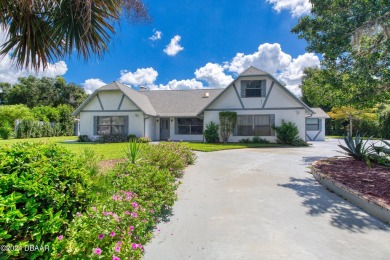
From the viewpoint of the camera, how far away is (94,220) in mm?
2303

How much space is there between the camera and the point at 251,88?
18516 mm

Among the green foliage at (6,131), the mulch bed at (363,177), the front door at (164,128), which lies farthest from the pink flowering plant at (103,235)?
the green foliage at (6,131)

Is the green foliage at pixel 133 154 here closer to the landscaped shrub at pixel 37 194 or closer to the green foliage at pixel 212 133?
the landscaped shrub at pixel 37 194

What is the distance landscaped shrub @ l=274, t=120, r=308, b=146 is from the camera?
17062mm

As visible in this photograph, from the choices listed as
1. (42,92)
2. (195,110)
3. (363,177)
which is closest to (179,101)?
(195,110)

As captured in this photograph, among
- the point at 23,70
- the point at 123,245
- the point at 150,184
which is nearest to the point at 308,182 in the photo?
the point at 150,184

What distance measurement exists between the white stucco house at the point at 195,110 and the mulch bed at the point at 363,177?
10.3 meters

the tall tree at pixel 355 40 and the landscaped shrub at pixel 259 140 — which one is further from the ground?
the tall tree at pixel 355 40

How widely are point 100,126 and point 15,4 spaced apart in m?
18.3

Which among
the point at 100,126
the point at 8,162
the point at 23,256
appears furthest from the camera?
the point at 100,126

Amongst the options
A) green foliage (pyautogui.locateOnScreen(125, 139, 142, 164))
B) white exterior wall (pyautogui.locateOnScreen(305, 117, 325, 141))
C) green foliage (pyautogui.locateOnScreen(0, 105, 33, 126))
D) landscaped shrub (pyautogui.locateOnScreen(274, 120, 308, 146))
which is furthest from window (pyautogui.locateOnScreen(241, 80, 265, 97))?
green foliage (pyautogui.locateOnScreen(0, 105, 33, 126))

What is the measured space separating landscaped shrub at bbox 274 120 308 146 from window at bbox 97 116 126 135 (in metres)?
13.9

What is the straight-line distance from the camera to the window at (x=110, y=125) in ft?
66.8

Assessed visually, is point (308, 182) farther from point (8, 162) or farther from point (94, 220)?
point (8, 162)
